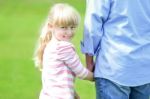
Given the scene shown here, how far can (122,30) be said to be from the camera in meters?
4.18

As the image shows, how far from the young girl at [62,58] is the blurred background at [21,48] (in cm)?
89

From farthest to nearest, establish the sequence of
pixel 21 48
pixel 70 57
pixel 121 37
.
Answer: pixel 21 48
pixel 70 57
pixel 121 37

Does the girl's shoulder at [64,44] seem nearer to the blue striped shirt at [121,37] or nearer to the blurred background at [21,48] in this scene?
the blue striped shirt at [121,37]

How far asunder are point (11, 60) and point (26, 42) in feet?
5.26

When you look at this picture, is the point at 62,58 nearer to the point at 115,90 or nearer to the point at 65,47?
the point at 65,47

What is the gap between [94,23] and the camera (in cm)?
423

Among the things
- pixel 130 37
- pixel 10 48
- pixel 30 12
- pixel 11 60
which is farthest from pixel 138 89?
pixel 30 12

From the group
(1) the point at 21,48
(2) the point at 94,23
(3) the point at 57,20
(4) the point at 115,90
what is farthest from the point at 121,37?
(1) the point at 21,48

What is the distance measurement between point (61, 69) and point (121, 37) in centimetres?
50

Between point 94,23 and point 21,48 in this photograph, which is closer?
point 94,23

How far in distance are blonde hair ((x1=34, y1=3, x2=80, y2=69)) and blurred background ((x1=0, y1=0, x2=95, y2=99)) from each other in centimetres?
77

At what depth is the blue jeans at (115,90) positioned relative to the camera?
427cm

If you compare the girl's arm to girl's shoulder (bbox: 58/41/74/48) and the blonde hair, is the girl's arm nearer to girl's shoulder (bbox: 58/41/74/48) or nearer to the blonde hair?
girl's shoulder (bbox: 58/41/74/48)

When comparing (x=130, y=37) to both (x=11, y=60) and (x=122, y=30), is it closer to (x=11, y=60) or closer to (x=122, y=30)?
(x=122, y=30)
